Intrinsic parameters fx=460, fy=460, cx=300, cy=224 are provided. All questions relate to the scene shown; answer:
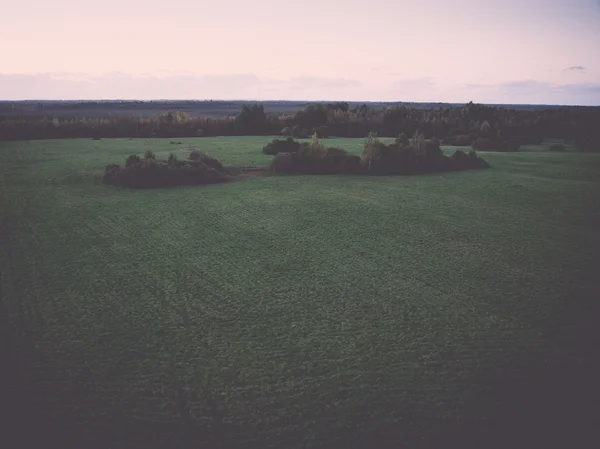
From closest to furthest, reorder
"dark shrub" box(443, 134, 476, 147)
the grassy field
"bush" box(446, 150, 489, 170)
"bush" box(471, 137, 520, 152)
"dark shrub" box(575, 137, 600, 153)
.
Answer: the grassy field
"bush" box(446, 150, 489, 170)
"dark shrub" box(575, 137, 600, 153)
"bush" box(471, 137, 520, 152)
"dark shrub" box(443, 134, 476, 147)

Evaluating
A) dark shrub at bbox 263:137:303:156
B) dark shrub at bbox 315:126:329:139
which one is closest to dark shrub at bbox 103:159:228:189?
dark shrub at bbox 263:137:303:156

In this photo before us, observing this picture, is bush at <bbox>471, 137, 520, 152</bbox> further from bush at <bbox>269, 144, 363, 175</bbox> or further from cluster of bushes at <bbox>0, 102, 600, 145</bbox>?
bush at <bbox>269, 144, 363, 175</bbox>

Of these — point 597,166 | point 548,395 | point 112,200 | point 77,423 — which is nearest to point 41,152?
point 112,200

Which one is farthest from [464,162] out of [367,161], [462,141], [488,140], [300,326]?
[300,326]

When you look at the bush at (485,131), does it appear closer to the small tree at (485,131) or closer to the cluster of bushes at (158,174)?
the small tree at (485,131)

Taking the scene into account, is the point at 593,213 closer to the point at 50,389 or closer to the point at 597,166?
the point at 597,166

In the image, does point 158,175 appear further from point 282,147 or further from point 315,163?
point 282,147

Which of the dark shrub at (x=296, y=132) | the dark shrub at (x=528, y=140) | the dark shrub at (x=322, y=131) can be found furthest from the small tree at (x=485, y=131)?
the dark shrub at (x=296, y=132)
